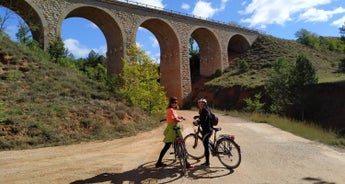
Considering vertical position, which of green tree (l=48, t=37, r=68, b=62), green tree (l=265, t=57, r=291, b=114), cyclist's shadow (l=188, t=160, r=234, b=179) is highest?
green tree (l=48, t=37, r=68, b=62)

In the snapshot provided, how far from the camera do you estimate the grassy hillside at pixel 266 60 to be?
41453 mm

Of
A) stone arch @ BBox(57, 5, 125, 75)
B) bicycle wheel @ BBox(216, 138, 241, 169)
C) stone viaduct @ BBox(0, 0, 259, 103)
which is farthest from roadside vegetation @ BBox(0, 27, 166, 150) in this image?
stone arch @ BBox(57, 5, 125, 75)

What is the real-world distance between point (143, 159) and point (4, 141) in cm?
452

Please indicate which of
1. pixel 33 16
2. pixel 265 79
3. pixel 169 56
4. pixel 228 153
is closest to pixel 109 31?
pixel 33 16

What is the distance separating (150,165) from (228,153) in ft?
5.82

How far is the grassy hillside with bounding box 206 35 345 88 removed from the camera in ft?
136

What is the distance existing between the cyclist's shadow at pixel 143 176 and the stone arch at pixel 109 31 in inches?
938

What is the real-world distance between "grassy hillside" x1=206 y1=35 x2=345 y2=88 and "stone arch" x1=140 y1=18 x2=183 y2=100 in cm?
625

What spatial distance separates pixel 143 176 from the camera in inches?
275

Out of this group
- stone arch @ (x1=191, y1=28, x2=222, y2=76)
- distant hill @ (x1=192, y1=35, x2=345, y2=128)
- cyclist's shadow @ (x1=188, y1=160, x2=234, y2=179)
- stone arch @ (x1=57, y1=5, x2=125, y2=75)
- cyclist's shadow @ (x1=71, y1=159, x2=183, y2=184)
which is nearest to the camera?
cyclist's shadow @ (x1=71, y1=159, x2=183, y2=184)

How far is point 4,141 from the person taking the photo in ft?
34.1

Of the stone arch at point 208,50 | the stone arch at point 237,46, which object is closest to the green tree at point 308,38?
the stone arch at point 237,46

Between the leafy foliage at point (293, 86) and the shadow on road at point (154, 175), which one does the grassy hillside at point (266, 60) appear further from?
the shadow on road at point (154, 175)

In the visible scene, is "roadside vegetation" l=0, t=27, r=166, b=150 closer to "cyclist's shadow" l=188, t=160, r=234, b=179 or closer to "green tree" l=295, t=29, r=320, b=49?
"cyclist's shadow" l=188, t=160, r=234, b=179
